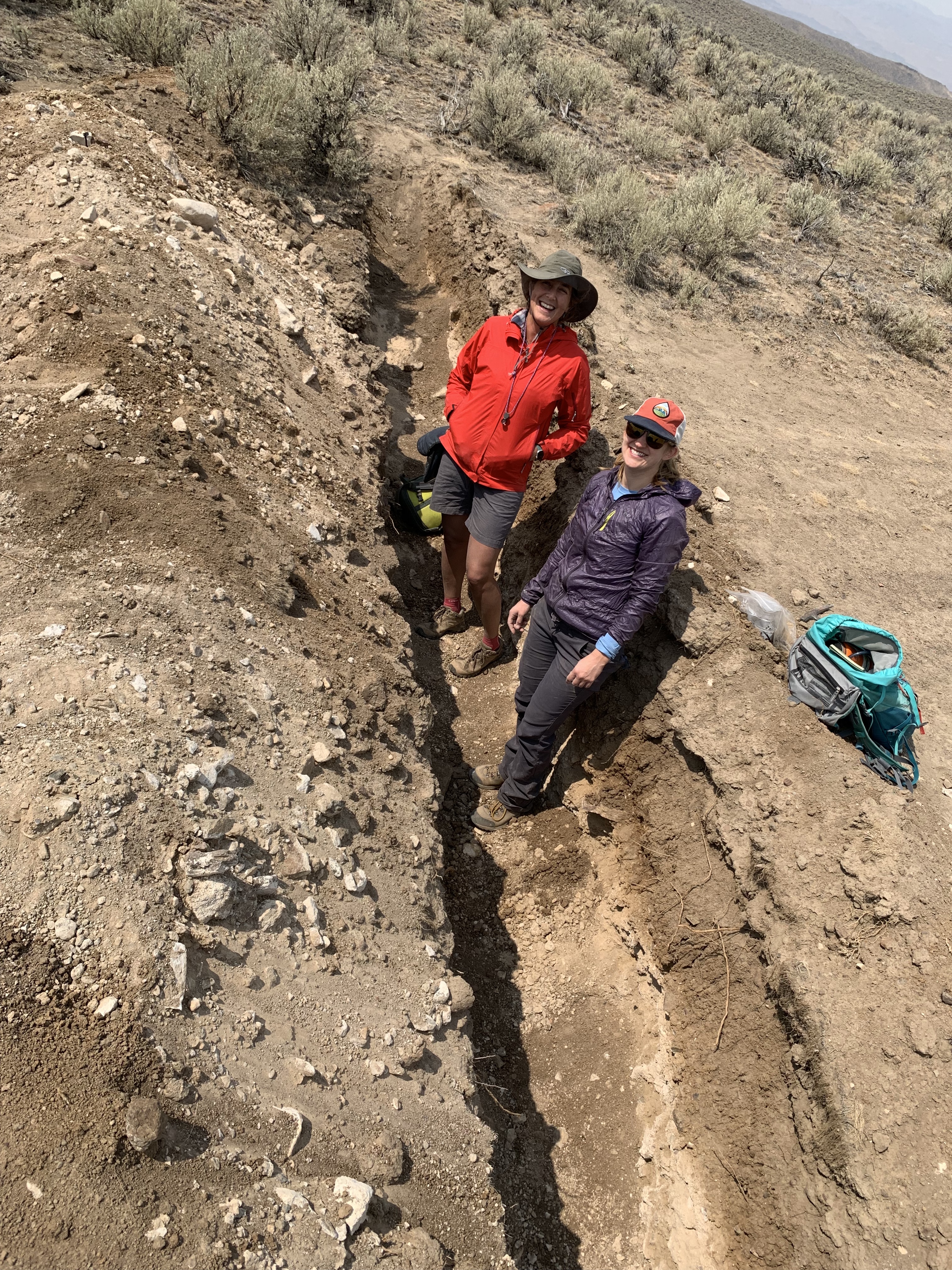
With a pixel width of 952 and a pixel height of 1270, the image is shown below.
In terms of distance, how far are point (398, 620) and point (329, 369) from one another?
223 cm

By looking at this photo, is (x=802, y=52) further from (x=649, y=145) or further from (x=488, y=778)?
(x=488, y=778)

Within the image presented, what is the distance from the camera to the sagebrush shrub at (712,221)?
8.57 metres

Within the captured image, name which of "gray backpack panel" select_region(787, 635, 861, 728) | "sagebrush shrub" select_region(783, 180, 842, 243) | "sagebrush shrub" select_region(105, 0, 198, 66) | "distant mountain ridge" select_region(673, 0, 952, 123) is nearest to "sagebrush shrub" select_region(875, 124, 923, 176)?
"sagebrush shrub" select_region(783, 180, 842, 243)

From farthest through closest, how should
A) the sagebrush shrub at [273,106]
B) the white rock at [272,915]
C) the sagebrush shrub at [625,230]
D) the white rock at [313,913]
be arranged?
1. the sagebrush shrub at [625,230]
2. the sagebrush shrub at [273,106]
3. the white rock at [313,913]
4. the white rock at [272,915]

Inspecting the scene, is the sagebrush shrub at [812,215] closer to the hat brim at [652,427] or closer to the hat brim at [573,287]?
the hat brim at [573,287]

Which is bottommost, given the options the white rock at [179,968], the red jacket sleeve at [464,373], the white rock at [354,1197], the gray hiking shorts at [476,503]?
the white rock at [354,1197]

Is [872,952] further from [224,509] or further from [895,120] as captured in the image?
[895,120]

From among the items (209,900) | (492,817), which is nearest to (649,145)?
(492,817)

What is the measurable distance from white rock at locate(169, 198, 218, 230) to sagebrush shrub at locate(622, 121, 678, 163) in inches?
320

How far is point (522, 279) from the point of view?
12.9 ft

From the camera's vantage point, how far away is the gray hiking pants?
12.3ft

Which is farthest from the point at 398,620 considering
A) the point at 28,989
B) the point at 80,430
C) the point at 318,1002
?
the point at 28,989

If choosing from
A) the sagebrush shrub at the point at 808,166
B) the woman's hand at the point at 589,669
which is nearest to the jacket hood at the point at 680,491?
the woman's hand at the point at 589,669

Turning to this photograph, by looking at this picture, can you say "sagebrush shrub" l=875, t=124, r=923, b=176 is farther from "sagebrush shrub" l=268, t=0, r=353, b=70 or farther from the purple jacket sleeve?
the purple jacket sleeve
